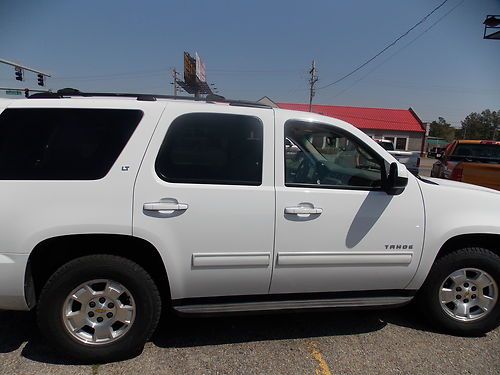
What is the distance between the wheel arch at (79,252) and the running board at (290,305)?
0.30 meters

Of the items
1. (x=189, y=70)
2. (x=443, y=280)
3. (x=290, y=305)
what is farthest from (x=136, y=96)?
(x=189, y=70)

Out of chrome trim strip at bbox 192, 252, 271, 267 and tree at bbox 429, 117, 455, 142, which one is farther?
tree at bbox 429, 117, 455, 142

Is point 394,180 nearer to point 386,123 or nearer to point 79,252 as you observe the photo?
point 79,252

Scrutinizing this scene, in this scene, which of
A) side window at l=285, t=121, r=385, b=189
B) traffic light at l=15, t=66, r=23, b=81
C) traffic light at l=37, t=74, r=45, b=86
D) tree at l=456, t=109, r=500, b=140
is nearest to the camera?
side window at l=285, t=121, r=385, b=189

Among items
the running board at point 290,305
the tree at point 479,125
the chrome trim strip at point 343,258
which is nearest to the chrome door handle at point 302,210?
the chrome trim strip at point 343,258

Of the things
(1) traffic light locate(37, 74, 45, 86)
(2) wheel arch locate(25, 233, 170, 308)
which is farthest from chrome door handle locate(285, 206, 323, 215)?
(1) traffic light locate(37, 74, 45, 86)

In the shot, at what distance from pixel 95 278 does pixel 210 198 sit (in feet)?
3.19

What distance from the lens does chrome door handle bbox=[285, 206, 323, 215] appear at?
296 cm

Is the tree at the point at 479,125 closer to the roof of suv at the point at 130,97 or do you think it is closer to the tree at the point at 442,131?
the tree at the point at 442,131

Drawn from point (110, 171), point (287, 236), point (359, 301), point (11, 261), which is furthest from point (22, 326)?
point (359, 301)

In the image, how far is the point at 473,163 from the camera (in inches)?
294

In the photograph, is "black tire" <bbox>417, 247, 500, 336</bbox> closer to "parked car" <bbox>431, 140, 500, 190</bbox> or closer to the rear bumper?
the rear bumper

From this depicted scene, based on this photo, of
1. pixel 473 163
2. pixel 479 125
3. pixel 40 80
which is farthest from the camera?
pixel 479 125

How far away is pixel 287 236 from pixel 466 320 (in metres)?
1.83
